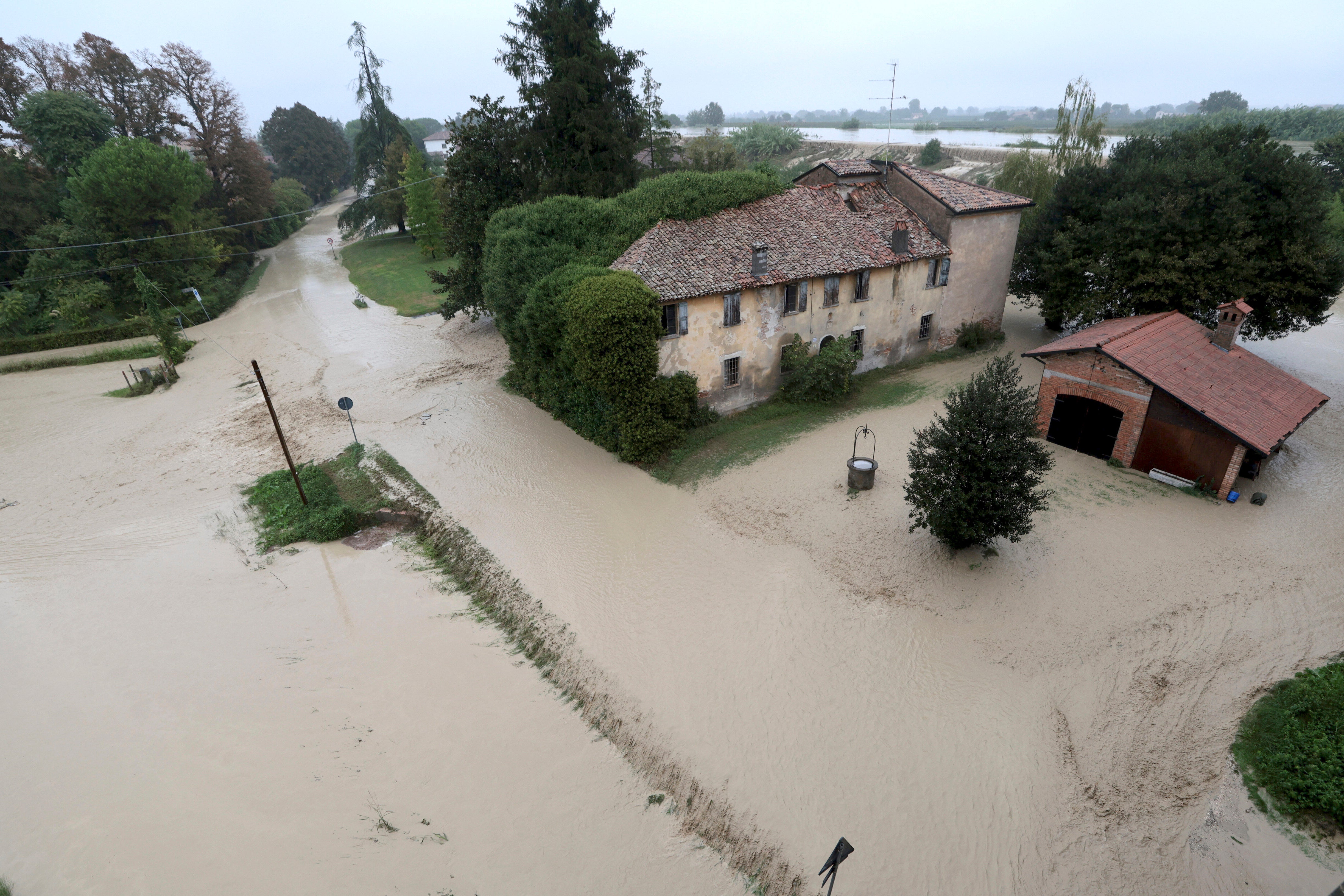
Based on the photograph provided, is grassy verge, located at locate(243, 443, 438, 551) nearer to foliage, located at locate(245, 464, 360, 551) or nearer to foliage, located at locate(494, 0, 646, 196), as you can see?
foliage, located at locate(245, 464, 360, 551)

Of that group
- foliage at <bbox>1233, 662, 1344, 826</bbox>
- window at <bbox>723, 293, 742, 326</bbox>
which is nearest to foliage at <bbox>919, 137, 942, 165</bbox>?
window at <bbox>723, 293, 742, 326</bbox>

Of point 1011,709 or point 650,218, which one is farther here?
point 650,218

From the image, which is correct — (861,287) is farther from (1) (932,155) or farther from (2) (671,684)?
(1) (932,155)

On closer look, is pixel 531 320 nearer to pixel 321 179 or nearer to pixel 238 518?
pixel 238 518

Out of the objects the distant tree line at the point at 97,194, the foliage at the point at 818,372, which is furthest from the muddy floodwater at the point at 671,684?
the distant tree line at the point at 97,194

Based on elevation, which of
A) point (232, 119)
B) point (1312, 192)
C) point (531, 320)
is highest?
point (232, 119)

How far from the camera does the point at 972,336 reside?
29.2m

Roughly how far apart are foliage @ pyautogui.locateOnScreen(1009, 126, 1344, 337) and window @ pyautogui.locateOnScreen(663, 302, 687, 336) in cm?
1754

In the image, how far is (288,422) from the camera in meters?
27.3

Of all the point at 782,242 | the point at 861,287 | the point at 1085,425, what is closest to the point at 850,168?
the point at 861,287

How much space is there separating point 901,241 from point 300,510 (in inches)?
967

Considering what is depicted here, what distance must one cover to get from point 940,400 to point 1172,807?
16446mm

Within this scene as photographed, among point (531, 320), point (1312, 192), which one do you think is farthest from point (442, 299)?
point (1312, 192)

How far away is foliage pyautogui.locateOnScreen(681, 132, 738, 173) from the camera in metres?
Answer: 51.5
